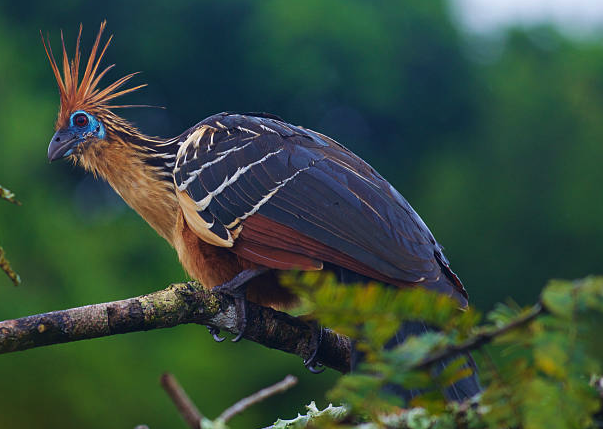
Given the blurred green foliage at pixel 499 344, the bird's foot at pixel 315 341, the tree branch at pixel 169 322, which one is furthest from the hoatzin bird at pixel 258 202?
the blurred green foliage at pixel 499 344

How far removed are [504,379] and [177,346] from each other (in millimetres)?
9955

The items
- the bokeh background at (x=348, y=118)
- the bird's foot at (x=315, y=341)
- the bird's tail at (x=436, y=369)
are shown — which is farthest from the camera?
the bokeh background at (x=348, y=118)

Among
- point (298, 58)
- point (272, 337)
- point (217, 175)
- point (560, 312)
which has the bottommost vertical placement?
point (272, 337)

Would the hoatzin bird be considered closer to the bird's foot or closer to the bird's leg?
the bird's leg

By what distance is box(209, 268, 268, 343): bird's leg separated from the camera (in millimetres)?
2838

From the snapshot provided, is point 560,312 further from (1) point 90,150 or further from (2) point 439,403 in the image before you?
(1) point 90,150

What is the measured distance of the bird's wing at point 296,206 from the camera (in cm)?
285

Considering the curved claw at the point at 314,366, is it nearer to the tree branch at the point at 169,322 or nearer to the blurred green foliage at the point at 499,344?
the tree branch at the point at 169,322

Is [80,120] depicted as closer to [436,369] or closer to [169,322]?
[169,322]

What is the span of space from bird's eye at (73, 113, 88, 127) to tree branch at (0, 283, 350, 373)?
5.05 feet

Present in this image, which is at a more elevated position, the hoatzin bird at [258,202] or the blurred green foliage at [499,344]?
the hoatzin bird at [258,202]

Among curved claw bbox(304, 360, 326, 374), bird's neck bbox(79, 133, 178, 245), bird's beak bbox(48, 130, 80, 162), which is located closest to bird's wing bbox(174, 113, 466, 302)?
bird's neck bbox(79, 133, 178, 245)

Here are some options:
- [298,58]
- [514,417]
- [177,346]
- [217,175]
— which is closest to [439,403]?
[514,417]

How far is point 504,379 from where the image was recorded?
982 mm
